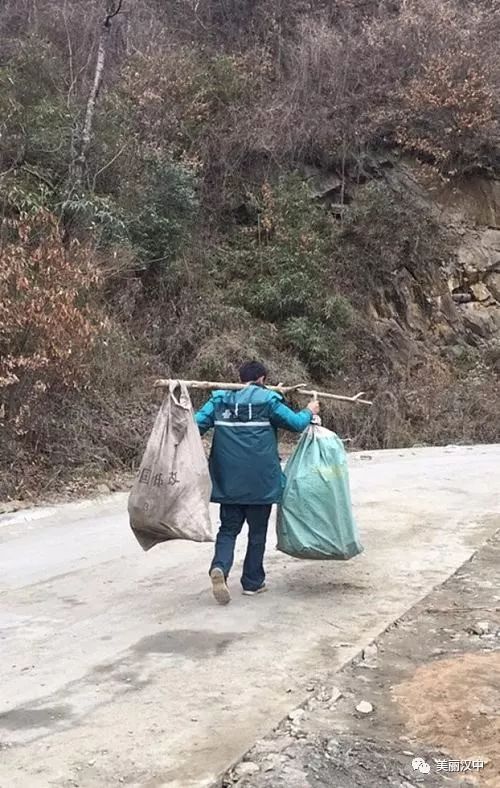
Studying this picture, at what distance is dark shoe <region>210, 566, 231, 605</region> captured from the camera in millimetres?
5684

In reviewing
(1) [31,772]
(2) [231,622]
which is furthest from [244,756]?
(2) [231,622]

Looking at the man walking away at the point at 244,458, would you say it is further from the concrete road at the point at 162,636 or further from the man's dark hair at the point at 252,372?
the concrete road at the point at 162,636

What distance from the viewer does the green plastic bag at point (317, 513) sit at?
5.91 meters

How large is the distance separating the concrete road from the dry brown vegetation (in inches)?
111

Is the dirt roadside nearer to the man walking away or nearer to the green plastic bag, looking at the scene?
the green plastic bag

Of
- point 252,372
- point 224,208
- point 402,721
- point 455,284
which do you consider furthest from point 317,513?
point 455,284

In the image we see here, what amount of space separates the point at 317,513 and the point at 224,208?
50.4 feet

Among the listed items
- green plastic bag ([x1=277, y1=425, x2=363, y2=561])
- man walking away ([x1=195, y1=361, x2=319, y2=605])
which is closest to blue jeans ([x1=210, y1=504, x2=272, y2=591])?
man walking away ([x1=195, y1=361, x2=319, y2=605])

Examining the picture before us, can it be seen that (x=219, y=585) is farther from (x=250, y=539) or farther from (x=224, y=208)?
(x=224, y=208)

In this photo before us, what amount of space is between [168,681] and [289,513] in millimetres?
1842

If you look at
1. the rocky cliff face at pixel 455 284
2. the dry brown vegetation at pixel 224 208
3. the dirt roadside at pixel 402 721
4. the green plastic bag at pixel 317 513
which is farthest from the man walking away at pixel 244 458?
the rocky cliff face at pixel 455 284

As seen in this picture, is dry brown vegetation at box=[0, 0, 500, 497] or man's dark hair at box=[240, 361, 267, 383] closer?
man's dark hair at box=[240, 361, 267, 383]

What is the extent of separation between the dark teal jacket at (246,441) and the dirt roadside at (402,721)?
1289 millimetres

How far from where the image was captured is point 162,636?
16.9 feet
